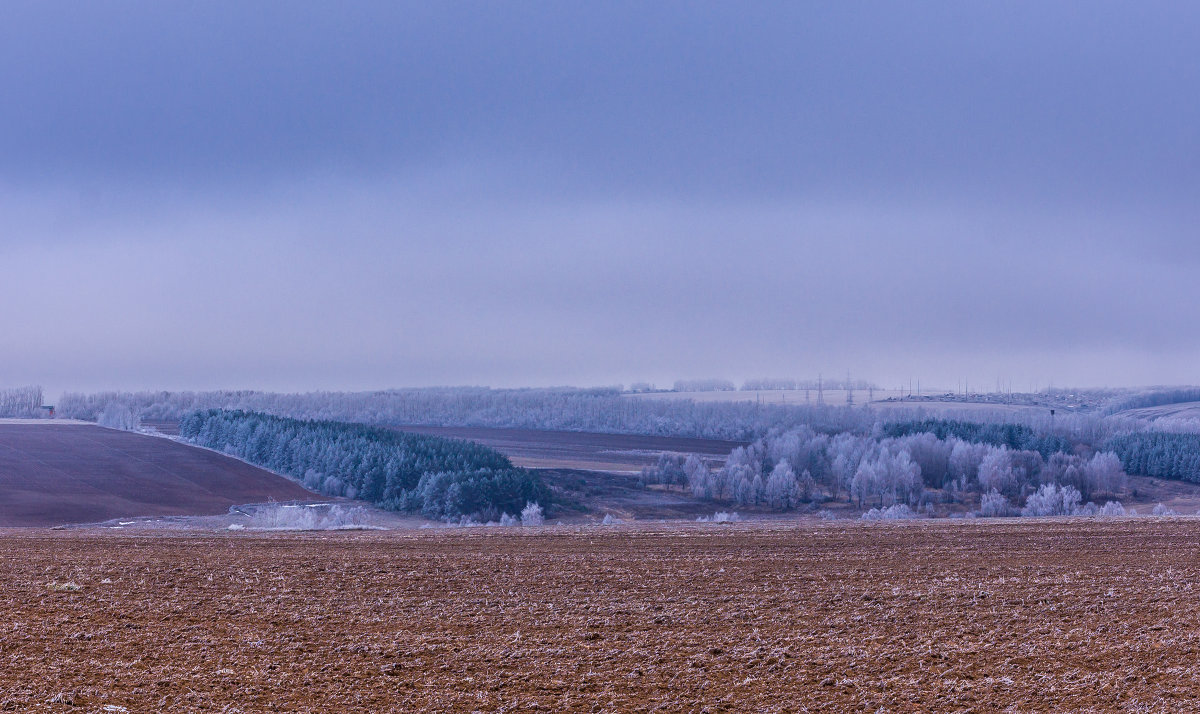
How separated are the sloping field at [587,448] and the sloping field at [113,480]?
1897 cm

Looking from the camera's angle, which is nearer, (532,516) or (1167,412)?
(532,516)

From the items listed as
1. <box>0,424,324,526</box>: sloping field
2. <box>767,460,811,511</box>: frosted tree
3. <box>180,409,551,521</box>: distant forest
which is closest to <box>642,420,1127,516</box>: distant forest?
<box>767,460,811,511</box>: frosted tree

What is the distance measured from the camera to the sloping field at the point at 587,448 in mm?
65812

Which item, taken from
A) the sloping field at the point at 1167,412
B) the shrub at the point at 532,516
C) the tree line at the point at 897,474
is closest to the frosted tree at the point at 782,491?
the tree line at the point at 897,474

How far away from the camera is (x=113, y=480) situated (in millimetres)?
46031

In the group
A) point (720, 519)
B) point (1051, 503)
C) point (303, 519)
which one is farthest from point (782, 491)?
point (303, 519)

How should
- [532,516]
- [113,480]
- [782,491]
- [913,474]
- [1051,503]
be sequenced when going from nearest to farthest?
[532,516], [1051,503], [113,480], [782,491], [913,474]

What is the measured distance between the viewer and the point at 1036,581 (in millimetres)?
14969

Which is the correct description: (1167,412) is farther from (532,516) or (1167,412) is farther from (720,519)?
(720,519)

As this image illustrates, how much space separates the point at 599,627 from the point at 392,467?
3968 centimetres

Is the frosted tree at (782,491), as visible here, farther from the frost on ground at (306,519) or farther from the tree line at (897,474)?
the frost on ground at (306,519)

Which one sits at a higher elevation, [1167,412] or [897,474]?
[1167,412]

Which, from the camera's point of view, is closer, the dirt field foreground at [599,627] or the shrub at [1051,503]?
the dirt field foreground at [599,627]

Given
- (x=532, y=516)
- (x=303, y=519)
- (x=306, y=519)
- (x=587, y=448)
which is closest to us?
(x=306, y=519)
